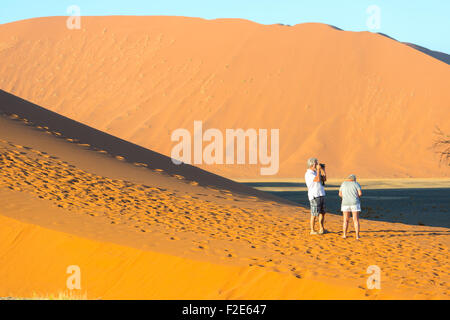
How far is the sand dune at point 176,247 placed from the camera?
9.99 meters

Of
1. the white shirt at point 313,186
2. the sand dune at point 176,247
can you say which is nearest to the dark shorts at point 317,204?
the white shirt at point 313,186

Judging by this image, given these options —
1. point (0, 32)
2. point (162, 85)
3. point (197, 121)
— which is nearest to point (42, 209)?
point (197, 121)

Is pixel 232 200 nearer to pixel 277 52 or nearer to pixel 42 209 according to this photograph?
pixel 42 209

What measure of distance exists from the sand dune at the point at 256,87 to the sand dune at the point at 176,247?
170 feet

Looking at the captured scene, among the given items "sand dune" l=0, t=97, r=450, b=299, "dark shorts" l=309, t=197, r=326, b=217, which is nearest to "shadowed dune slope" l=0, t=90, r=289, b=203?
"sand dune" l=0, t=97, r=450, b=299

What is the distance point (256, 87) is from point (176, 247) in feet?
235

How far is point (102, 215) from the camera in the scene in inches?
568

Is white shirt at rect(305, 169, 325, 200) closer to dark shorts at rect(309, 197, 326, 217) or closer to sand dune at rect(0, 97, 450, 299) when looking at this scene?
dark shorts at rect(309, 197, 326, 217)

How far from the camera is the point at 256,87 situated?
82562mm

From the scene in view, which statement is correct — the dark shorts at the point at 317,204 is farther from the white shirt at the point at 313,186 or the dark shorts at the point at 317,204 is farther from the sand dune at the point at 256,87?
the sand dune at the point at 256,87

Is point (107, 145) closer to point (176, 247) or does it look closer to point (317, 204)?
point (317, 204)

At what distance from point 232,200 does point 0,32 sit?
104 m

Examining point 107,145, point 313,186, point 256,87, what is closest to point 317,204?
point 313,186

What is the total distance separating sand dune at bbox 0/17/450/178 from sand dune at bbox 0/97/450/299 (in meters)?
51.7
